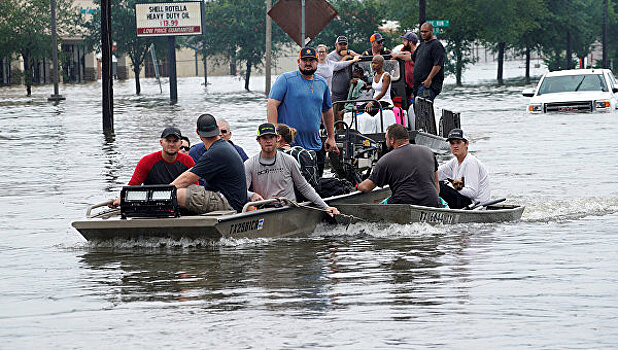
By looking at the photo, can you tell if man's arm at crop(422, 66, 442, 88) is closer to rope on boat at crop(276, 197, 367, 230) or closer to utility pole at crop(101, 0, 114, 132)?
rope on boat at crop(276, 197, 367, 230)

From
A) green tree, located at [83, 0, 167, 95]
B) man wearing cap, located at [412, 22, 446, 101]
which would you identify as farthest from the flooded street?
green tree, located at [83, 0, 167, 95]

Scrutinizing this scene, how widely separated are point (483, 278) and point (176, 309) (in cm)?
260

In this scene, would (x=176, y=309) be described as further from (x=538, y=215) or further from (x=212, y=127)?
(x=538, y=215)

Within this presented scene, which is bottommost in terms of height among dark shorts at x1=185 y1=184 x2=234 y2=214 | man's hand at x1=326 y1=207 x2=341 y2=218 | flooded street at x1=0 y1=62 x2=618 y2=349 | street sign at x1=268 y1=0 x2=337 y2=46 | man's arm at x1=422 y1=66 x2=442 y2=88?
flooded street at x1=0 y1=62 x2=618 y2=349

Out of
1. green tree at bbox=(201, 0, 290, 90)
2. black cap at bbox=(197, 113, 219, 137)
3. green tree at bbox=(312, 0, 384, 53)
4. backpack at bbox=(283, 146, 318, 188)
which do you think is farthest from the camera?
green tree at bbox=(201, 0, 290, 90)

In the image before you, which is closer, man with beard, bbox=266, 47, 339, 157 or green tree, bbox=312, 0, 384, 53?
man with beard, bbox=266, 47, 339, 157

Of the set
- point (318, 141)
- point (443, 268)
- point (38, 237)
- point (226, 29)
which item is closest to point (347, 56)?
point (318, 141)

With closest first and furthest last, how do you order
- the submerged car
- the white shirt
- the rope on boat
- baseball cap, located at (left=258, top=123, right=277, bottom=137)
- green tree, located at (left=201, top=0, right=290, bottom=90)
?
1. baseball cap, located at (left=258, top=123, right=277, bottom=137)
2. the rope on boat
3. the white shirt
4. the submerged car
5. green tree, located at (left=201, top=0, right=290, bottom=90)

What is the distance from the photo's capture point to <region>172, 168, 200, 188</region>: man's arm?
37.7 feet

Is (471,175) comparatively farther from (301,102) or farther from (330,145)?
(301,102)

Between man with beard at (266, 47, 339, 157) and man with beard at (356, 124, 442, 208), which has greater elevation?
man with beard at (266, 47, 339, 157)

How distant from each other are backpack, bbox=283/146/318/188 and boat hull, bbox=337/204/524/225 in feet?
1.66

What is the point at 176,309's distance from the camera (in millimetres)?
8328

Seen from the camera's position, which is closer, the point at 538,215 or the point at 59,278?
the point at 59,278
